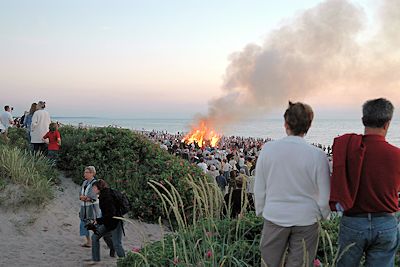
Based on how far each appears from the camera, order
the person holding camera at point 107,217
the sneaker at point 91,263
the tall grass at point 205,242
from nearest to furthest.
A: the tall grass at point 205,242, the person holding camera at point 107,217, the sneaker at point 91,263

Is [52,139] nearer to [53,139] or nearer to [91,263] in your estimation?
[53,139]

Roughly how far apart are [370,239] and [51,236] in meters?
7.50

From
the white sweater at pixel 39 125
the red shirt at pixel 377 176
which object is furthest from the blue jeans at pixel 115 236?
the white sweater at pixel 39 125

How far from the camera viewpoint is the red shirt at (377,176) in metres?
3.38

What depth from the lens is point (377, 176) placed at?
11.1 ft

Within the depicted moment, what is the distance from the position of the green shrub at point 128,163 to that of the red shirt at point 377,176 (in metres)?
7.21

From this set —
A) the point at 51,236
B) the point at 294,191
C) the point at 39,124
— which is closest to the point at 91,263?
the point at 51,236

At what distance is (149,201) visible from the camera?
34.9 ft

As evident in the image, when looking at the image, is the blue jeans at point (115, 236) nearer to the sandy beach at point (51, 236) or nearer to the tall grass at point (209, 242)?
the sandy beach at point (51, 236)

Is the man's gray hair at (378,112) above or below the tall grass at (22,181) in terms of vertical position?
above

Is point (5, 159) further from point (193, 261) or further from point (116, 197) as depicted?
point (193, 261)

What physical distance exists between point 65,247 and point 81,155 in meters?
3.93

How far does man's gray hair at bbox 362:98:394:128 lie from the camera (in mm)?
3412

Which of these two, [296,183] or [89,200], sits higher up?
[296,183]
